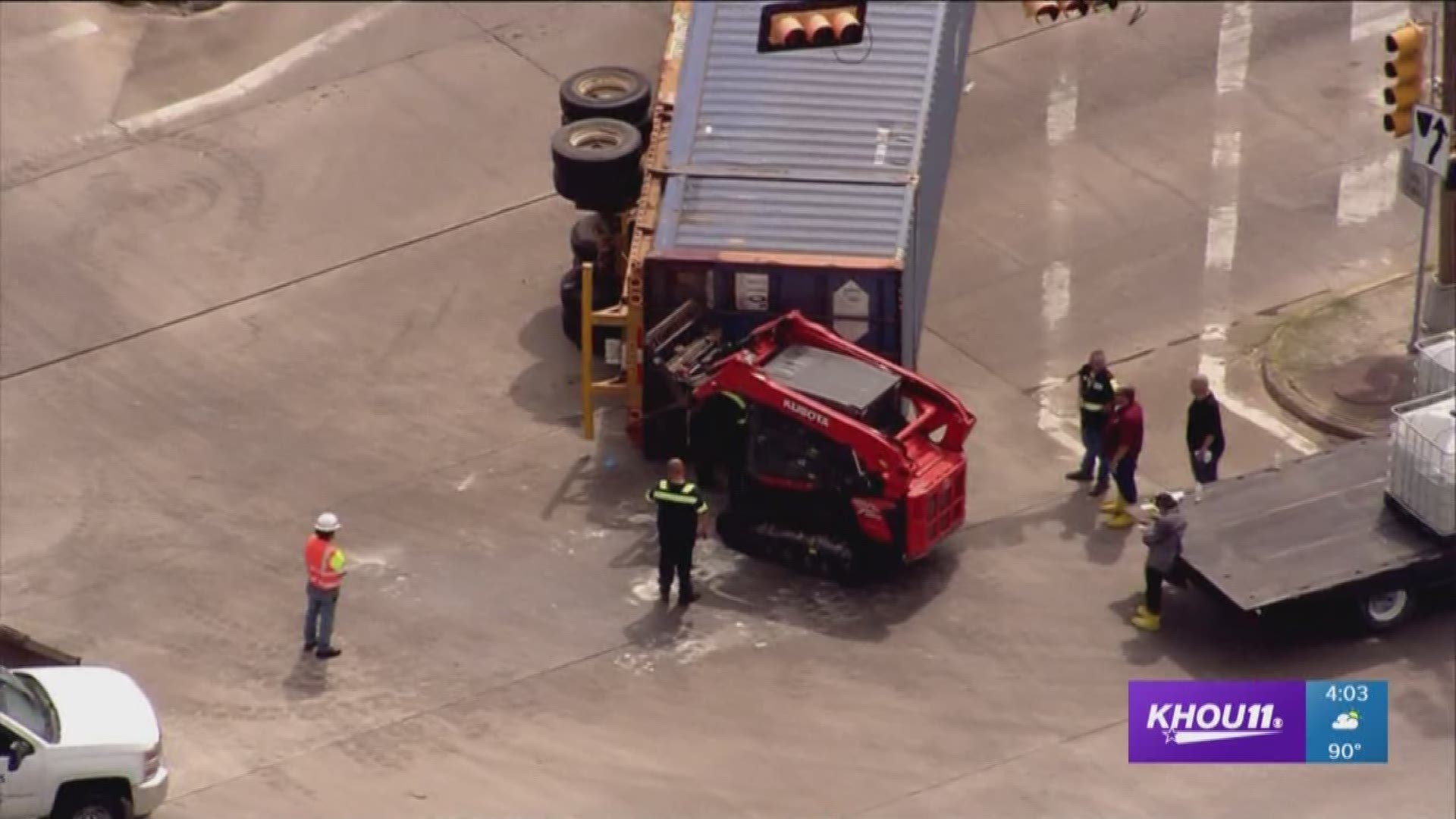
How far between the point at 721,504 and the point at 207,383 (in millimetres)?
5491

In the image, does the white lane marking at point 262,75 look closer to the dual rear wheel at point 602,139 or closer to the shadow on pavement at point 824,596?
the dual rear wheel at point 602,139

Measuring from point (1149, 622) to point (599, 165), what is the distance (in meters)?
7.24

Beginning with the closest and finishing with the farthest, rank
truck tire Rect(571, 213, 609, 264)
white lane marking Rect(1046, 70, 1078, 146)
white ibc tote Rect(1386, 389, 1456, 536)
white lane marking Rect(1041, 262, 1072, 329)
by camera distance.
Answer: white ibc tote Rect(1386, 389, 1456, 536) → truck tire Rect(571, 213, 609, 264) → white lane marking Rect(1041, 262, 1072, 329) → white lane marking Rect(1046, 70, 1078, 146)

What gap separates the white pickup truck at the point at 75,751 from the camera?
24344 millimetres

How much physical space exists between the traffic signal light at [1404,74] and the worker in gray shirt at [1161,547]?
435 centimetres

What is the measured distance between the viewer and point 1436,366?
29141 millimetres

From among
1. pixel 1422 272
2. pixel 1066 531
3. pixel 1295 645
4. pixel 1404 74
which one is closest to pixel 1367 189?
pixel 1422 272

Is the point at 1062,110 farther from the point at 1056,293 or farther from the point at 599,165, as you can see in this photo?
the point at 599,165

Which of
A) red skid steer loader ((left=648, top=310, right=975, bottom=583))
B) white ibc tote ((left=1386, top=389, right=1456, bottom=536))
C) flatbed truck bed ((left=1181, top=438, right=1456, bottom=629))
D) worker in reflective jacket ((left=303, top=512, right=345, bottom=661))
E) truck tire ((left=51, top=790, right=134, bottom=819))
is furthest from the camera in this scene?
red skid steer loader ((left=648, top=310, right=975, bottom=583))

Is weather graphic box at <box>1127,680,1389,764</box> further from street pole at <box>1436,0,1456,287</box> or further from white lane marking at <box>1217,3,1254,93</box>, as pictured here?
white lane marking at <box>1217,3,1254,93</box>

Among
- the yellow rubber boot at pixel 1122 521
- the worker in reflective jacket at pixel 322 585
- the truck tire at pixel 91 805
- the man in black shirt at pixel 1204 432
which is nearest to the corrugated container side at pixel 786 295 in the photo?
the yellow rubber boot at pixel 1122 521

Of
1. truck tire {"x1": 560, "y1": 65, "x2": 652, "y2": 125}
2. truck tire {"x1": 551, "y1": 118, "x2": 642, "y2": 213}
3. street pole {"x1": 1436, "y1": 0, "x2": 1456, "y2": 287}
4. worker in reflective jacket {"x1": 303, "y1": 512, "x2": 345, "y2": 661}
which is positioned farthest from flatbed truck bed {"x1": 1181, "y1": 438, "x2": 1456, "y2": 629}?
truck tire {"x1": 560, "y1": 65, "x2": 652, "y2": 125}

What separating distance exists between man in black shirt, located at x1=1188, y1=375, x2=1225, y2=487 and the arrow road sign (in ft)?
9.60

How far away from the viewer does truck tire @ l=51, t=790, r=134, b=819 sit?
24672 millimetres
